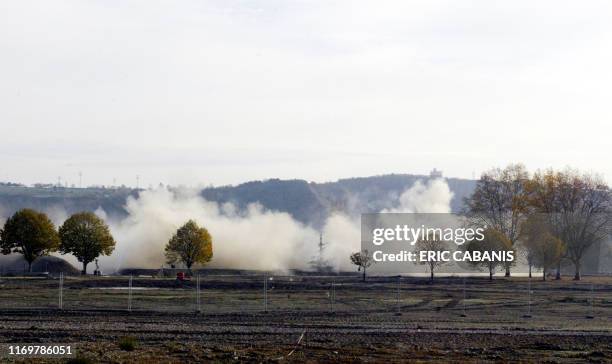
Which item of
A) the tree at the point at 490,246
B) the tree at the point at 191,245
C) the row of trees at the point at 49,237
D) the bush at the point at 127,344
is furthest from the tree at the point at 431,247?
the bush at the point at 127,344

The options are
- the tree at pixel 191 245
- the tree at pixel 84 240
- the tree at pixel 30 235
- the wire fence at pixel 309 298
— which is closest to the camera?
the wire fence at pixel 309 298

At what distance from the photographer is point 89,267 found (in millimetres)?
140625

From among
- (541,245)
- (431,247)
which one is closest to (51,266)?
(431,247)

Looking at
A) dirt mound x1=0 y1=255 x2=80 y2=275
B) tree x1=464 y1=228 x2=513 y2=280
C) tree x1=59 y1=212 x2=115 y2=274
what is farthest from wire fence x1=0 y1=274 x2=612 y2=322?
dirt mound x1=0 y1=255 x2=80 y2=275

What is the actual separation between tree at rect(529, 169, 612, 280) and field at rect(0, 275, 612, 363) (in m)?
33.8

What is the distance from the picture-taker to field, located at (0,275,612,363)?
1288 inches

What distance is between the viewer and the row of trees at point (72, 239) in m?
106

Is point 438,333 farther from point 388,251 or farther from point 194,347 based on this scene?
point 388,251

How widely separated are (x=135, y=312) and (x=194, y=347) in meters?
16.9

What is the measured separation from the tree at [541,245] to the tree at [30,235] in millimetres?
55170

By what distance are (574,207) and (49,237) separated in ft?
211

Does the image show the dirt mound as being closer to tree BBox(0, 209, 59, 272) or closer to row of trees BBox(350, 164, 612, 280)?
tree BBox(0, 209, 59, 272)

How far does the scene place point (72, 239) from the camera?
107375 millimetres

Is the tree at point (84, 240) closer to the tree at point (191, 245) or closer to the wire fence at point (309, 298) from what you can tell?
the tree at point (191, 245)
